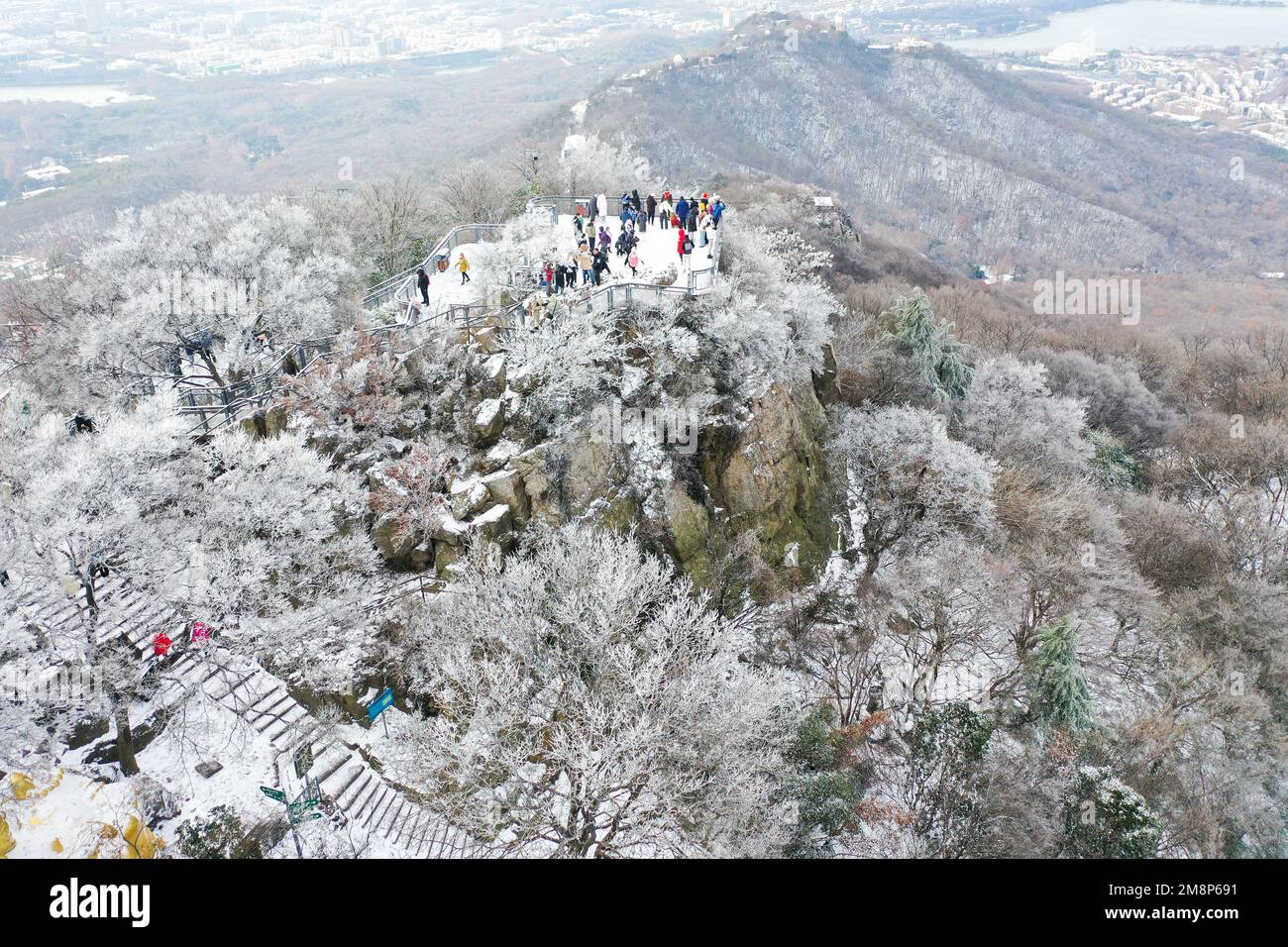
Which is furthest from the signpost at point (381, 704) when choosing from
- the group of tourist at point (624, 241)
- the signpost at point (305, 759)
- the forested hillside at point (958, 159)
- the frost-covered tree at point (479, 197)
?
the forested hillside at point (958, 159)

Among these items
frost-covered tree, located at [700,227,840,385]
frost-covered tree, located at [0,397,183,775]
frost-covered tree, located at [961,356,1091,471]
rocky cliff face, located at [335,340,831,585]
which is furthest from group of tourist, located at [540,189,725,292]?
frost-covered tree, located at [961,356,1091,471]

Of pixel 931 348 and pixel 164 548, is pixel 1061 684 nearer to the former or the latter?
pixel 931 348

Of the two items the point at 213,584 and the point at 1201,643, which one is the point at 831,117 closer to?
Result: the point at 1201,643

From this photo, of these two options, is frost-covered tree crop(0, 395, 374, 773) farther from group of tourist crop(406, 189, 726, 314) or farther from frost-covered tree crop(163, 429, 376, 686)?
group of tourist crop(406, 189, 726, 314)

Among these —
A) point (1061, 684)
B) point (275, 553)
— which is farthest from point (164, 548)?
point (1061, 684)
